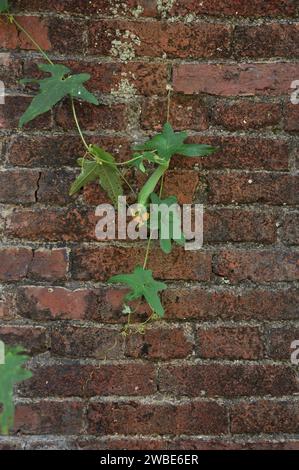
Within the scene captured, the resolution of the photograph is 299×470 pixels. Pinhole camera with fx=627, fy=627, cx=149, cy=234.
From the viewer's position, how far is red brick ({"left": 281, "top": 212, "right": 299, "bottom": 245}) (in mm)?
1525

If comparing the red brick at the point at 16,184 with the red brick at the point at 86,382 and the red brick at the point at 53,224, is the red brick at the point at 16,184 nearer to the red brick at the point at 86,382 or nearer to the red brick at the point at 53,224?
the red brick at the point at 53,224

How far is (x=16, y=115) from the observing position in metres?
1.51

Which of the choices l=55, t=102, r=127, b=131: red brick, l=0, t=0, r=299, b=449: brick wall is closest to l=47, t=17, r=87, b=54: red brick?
l=0, t=0, r=299, b=449: brick wall

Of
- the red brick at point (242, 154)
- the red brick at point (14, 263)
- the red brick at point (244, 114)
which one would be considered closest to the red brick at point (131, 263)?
the red brick at point (14, 263)

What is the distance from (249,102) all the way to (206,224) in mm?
313

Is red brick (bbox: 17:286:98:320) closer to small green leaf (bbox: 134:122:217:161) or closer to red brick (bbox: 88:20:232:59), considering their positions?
small green leaf (bbox: 134:122:217:161)

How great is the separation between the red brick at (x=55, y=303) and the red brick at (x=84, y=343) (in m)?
0.03

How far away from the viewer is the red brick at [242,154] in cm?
152

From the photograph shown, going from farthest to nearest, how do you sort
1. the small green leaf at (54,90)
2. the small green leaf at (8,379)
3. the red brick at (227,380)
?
the red brick at (227,380)
the small green leaf at (54,90)
the small green leaf at (8,379)

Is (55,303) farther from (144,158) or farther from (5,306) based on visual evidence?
(144,158)

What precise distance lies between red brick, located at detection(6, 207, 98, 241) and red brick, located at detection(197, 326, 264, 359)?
14.5 inches

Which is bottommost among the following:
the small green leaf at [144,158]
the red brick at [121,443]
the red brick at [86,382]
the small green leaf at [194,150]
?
the red brick at [121,443]

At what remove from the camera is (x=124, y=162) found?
1.50 metres
